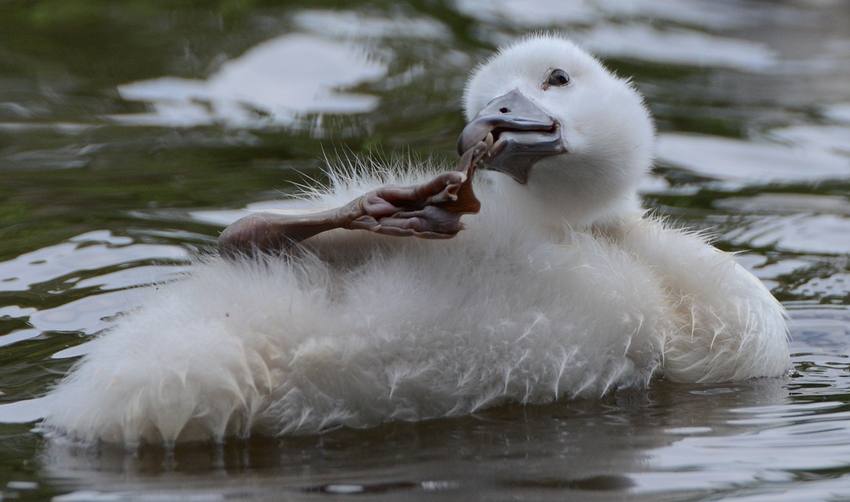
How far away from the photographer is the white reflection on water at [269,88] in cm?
698

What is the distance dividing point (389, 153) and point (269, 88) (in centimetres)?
151

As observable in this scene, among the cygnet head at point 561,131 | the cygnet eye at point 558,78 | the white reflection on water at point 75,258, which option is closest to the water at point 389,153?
the white reflection on water at point 75,258

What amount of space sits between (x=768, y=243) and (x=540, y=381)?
2489 millimetres

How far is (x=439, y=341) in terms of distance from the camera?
3010 millimetres

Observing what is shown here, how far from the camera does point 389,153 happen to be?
20.7ft

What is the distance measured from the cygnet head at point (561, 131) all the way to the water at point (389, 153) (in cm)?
68

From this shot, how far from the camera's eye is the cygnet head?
3479mm

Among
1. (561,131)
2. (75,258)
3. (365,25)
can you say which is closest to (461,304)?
(561,131)

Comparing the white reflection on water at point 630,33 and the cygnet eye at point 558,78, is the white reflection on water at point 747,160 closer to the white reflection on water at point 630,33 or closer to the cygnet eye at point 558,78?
the white reflection on water at point 630,33

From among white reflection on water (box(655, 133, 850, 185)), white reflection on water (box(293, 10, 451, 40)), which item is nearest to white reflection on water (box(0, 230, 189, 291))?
white reflection on water (box(655, 133, 850, 185))

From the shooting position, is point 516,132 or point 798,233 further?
point 798,233

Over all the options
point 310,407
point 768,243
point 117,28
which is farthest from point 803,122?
point 310,407

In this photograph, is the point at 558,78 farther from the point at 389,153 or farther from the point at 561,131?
the point at 389,153

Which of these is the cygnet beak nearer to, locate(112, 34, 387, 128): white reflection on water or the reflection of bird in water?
the reflection of bird in water
